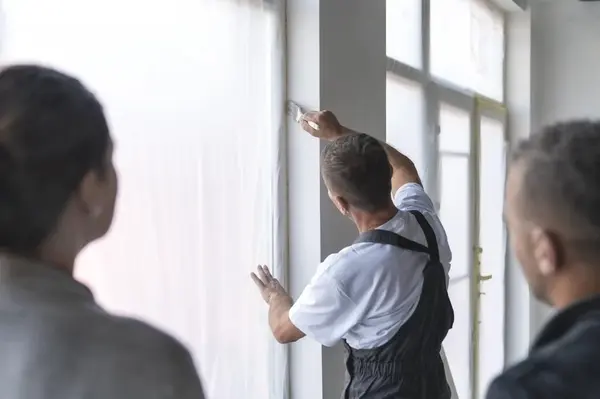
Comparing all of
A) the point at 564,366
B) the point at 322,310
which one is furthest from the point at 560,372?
the point at 322,310

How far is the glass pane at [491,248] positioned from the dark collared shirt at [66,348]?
354cm

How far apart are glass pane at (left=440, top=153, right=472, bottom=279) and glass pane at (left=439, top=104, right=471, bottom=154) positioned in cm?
5

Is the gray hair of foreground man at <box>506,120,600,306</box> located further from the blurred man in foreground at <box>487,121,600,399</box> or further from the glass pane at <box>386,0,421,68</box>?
the glass pane at <box>386,0,421,68</box>

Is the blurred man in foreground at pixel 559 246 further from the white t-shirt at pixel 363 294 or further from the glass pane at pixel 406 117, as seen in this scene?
the glass pane at pixel 406 117

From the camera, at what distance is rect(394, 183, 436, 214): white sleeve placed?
1.95 metres

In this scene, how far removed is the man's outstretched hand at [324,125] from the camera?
182 centimetres

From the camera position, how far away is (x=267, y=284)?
179 centimetres

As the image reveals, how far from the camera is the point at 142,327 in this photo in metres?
0.77

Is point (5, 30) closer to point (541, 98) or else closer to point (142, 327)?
point (142, 327)

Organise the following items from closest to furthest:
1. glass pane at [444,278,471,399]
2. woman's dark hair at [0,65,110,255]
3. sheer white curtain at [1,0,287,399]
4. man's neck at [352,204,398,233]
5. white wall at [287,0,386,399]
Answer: woman's dark hair at [0,65,110,255]
sheer white curtain at [1,0,287,399]
man's neck at [352,204,398,233]
white wall at [287,0,386,399]
glass pane at [444,278,471,399]

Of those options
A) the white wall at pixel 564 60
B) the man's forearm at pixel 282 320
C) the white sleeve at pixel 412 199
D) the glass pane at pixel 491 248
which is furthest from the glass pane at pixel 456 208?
the man's forearm at pixel 282 320

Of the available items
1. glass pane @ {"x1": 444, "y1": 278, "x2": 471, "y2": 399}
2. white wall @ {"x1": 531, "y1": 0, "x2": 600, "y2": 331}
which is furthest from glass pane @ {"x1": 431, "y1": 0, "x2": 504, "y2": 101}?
glass pane @ {"x1": 444, "y1": 278, "x2": 471, "y2": 399}

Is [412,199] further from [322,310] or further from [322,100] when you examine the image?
[322,310]

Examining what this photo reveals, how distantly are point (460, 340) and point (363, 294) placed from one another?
89.4 inches
